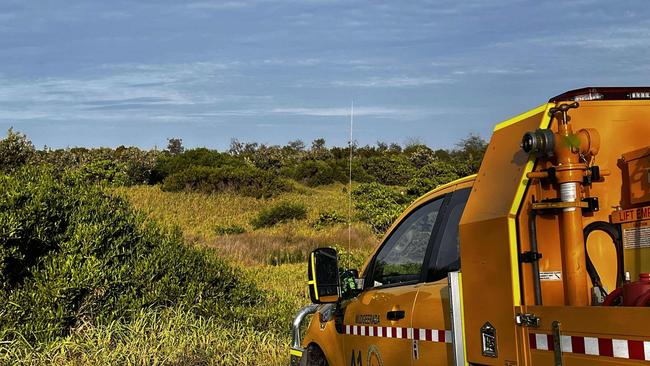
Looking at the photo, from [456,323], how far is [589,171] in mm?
992

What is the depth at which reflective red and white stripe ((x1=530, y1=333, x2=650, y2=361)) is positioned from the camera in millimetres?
2494

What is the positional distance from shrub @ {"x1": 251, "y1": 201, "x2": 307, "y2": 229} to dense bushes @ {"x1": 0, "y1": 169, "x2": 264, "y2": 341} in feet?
71.6

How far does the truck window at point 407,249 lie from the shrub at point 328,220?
83.9ft

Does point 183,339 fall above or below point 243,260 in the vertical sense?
above

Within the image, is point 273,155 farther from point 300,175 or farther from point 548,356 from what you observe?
point 548,356

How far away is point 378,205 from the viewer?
27031mm

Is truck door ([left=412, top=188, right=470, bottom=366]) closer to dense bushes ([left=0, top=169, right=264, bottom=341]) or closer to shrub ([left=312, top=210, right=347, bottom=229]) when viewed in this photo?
dense bushes ([left=0, top=169, right=264, bottom=341])

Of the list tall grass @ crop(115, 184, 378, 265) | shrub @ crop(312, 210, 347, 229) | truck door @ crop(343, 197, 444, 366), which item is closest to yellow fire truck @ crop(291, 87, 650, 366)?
truck door @ crop(343, 197, 444, 366)

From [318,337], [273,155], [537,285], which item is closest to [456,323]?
[537,285]

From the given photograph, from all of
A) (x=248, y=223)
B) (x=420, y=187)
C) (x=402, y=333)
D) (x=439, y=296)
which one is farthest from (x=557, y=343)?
(x=420, y=187)

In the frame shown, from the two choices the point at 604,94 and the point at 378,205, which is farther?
the point at 378,205

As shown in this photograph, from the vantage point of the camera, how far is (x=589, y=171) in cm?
332

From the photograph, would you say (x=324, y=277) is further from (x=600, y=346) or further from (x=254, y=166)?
(x=254, y=166)

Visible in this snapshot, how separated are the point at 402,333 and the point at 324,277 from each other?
37.0 inches
